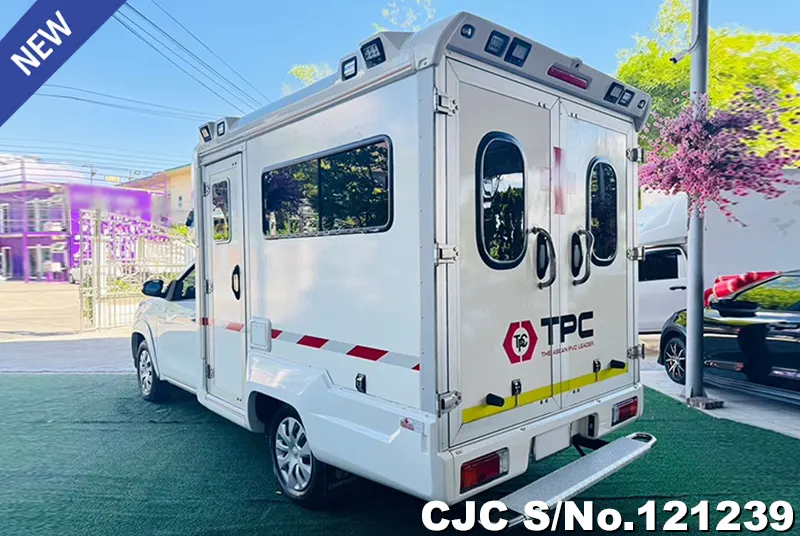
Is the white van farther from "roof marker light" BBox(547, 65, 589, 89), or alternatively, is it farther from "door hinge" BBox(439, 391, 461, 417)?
"door hinge" BBox(439, 391, 461, 417)

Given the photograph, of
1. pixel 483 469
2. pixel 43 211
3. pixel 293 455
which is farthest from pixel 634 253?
pixel 43 211

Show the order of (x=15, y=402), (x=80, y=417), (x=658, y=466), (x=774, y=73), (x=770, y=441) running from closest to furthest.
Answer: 1. (x=658, y=466)
2. (x=770, y=441)
3. (x=80, y=417)
4. (x=15, y=402)
5. (x=774, y=73)

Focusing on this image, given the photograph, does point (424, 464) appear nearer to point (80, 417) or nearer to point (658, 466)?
point (658, 466)

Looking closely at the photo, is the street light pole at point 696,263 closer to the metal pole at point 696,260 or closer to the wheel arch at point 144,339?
the metal pole at point 696,260

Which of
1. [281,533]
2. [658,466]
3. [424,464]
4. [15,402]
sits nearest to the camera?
[424,464]

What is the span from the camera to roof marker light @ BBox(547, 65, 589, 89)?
3.06m

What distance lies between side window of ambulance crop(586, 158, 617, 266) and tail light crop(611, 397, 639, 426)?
0.89m

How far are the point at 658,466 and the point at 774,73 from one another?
9.58 metres

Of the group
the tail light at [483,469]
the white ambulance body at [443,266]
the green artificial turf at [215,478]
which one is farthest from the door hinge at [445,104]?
the green artificial turf at [215,478]

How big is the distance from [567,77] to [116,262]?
1100cm

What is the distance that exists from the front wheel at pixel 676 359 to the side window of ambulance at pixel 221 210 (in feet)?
16.5

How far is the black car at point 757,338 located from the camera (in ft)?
16.2

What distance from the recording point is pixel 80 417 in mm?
5520

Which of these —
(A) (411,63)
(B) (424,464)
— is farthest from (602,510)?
(A) (411,63)
